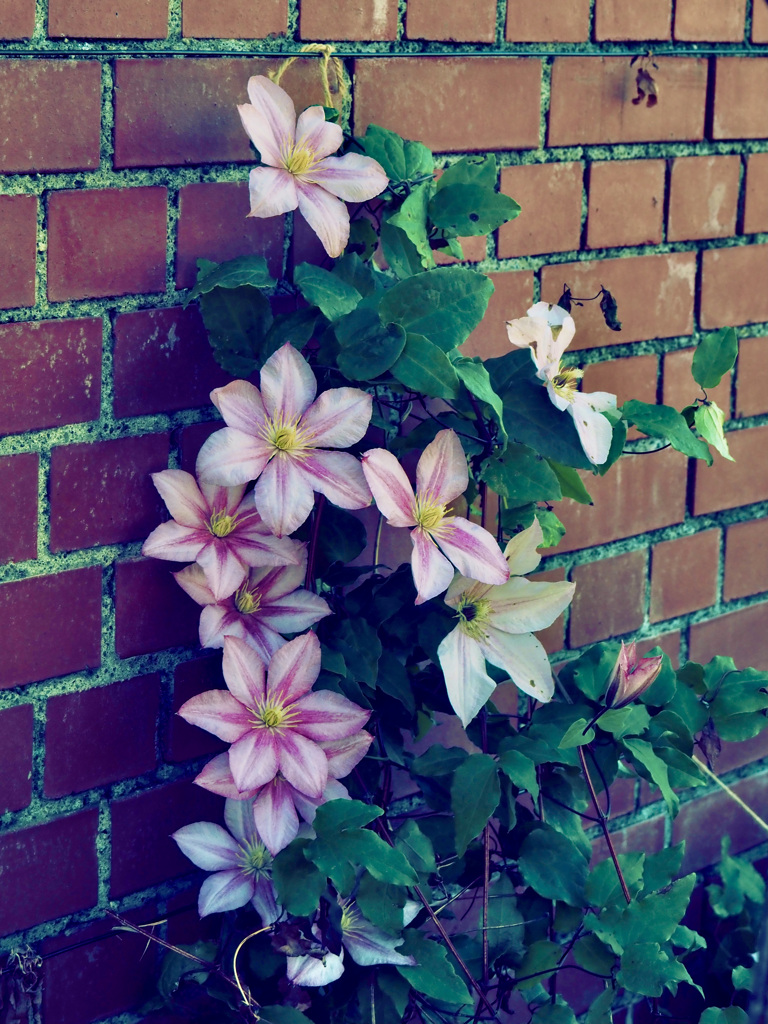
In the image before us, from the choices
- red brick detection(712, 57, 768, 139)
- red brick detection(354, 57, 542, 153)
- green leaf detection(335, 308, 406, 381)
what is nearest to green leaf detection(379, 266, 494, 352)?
green leaf detection(335, 308, 406, 381)

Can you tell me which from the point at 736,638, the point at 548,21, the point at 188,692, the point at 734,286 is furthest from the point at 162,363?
the point at 736,638

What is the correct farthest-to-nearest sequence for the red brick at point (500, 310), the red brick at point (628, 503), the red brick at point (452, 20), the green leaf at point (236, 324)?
the red brick at point (628, 503)
the red brick at point (500, 310)
the red brick at point (452, 20)
the green leaf at point (236, 324)

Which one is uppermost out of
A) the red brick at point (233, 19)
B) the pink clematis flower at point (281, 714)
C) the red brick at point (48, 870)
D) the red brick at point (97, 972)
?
the red brick at point (233, 19)

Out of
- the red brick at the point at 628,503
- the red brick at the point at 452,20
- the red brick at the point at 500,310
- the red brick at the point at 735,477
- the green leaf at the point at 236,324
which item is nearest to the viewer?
the green leaf at the point at 236,324

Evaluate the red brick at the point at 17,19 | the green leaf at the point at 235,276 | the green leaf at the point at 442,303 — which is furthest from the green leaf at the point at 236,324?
the red brick at the point at 17,19

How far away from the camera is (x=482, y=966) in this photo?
3.30 feet

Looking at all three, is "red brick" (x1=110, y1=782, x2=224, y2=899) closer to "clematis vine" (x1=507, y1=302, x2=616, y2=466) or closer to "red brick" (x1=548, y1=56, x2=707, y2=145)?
"clematis vine" (x1=507, y1=302, x2=616, y2=466)

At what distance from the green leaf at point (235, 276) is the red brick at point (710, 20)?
0.62 m

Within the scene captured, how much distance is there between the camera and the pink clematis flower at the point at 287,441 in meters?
0.84

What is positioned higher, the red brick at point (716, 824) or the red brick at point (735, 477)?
the red brick at point (735, 477)

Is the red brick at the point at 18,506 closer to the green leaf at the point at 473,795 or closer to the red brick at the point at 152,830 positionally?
the red brick at the point at 152,830

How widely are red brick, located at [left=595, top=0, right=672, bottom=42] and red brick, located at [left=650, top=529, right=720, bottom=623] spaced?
577 mm

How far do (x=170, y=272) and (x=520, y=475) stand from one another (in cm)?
34

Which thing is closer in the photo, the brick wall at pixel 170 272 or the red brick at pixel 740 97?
the brick wall at pixel 170 272
